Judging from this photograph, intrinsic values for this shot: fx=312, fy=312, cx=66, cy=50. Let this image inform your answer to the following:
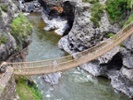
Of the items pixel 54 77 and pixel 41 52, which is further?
pixel 41 52

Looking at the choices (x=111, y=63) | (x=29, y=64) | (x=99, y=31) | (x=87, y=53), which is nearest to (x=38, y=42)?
(x=99, y=31)

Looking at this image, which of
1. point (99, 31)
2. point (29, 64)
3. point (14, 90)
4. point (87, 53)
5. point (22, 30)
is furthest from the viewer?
point (99, 31)

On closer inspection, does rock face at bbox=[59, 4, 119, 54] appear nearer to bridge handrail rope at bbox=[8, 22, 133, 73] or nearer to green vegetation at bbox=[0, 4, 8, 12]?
bridge handrail rope at bbox=[8, 22, 133, 73]

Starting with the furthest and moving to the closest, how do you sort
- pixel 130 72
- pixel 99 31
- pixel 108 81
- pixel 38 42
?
pixel 38 42 < pixel 99 31 < pixel 108 81 < pixel 130 72

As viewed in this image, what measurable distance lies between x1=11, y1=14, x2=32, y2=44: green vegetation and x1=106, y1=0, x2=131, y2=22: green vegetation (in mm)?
12896

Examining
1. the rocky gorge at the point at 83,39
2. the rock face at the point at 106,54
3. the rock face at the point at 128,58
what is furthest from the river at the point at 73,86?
the rock face at the point at 128,58

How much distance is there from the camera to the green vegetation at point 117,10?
36312 millimetres

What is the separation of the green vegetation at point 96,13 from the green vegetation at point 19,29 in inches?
445

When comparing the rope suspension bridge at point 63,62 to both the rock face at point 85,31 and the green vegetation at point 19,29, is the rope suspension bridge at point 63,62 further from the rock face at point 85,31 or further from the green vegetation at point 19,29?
the rock face at point 85,31

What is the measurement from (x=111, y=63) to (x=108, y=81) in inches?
87.1

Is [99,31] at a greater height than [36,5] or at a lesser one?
greater

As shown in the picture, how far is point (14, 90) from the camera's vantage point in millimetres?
21953

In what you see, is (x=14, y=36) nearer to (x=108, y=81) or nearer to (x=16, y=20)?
(x=16, y=20)

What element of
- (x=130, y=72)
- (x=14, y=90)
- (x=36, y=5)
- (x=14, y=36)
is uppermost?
(x=14, y=36)
